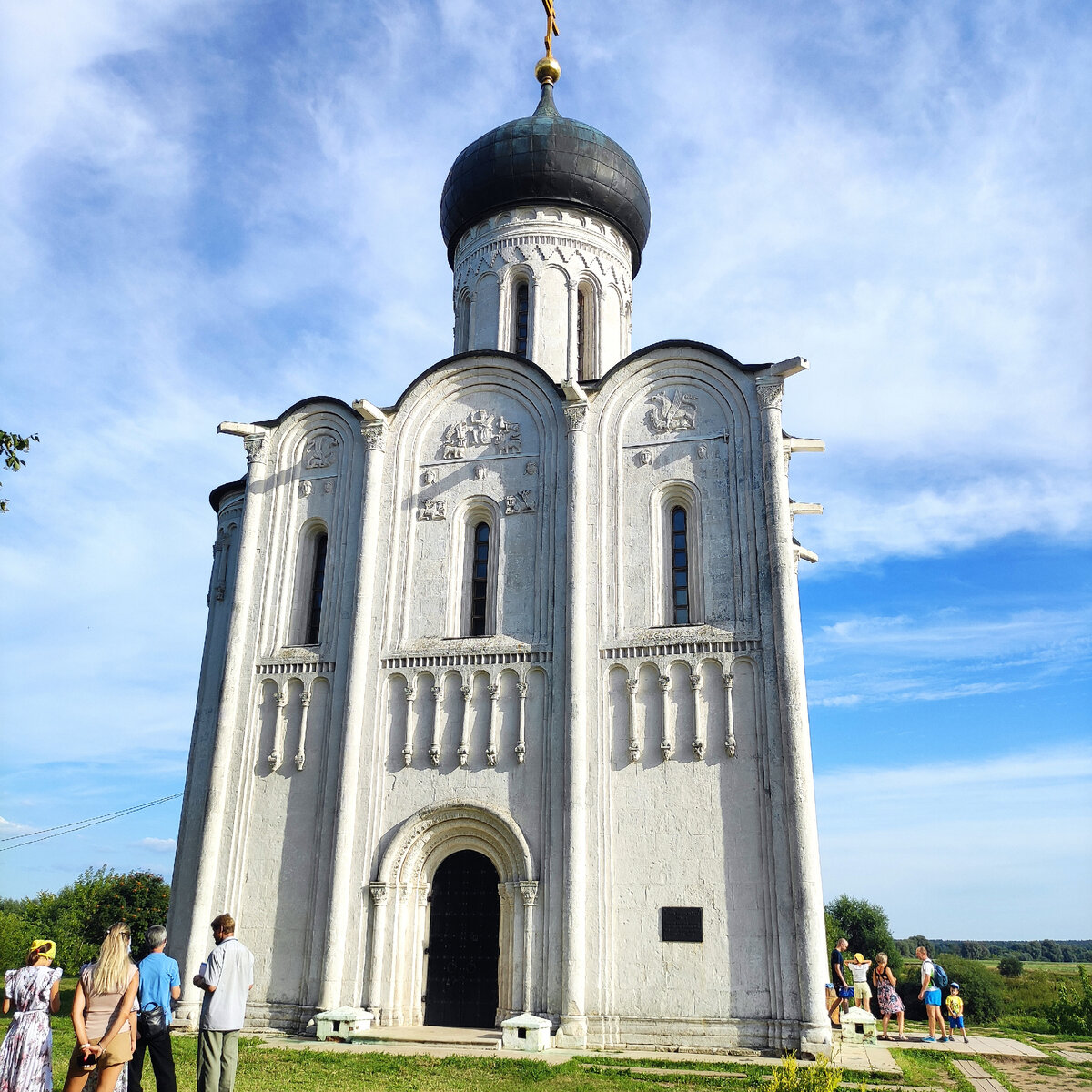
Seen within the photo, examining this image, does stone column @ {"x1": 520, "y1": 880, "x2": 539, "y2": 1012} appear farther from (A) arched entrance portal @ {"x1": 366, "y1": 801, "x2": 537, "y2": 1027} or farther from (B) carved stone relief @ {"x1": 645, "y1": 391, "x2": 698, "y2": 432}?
(B) carved stone relief @ {"x1": 645, "y1": 391, "x2": 698, "y2": 432}

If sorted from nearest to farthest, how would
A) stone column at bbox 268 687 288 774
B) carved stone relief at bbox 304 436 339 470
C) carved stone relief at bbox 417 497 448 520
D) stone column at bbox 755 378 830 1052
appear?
stone column at bbox 755 378 830 1052, stone column at bbox 268 687 288 774, carved stone relief at bbox 417 497 448 520, carved stone relief at bbox 304 436 339 470

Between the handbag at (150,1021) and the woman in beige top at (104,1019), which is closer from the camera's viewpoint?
the woman in beige top at (104,1019)

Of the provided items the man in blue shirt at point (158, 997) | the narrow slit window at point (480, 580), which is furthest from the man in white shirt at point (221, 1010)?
the narrow slit window at point (480, 580)

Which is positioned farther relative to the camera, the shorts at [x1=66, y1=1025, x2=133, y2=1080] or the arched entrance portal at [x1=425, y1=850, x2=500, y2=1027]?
the arched entrance portal at [x1=425, y1=850, x2=500, y2=1027]

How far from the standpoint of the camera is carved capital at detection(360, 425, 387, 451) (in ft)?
42.7

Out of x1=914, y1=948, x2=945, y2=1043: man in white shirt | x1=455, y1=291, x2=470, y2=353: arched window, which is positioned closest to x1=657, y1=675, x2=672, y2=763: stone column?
x1=914, y1=948, x2=945, y2=1043: man in white shirt

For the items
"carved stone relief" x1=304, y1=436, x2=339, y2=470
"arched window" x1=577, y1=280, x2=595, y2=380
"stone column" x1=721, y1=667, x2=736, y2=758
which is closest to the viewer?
"stone column" x1=721, y1=667, x2=736, y2=758

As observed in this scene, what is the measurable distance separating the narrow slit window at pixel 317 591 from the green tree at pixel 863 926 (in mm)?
31609

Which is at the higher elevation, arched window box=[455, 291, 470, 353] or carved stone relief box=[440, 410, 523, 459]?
arched window box=[455, 291, 470, 353]

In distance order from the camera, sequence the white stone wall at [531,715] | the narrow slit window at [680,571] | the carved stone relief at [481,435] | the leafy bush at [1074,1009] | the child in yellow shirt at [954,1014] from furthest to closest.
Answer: the leafy bush at [1074,1009], the carved stone relief at [481,435], the narrow slit window at [680,571], the child in yellow shirt at [954,1014], the white stone wall at [531,715]

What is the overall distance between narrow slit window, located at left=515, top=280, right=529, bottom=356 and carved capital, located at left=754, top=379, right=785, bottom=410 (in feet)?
14.2

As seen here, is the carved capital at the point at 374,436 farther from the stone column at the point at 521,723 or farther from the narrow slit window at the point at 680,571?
the narrow slit window at the point at 680,571

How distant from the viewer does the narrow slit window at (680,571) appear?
11664mm

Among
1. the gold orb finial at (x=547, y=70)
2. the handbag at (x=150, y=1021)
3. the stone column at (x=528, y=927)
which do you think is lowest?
the handbag at (x=150, y=1021)
